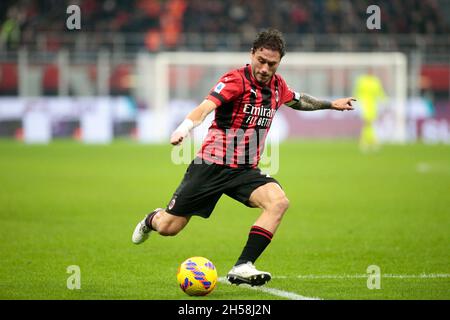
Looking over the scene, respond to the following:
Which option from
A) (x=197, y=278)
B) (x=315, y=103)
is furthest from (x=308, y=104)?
(x=197, y=278)

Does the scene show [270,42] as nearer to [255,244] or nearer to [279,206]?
[279,206]

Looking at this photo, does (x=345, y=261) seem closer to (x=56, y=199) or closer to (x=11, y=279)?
(x=11, y=279)

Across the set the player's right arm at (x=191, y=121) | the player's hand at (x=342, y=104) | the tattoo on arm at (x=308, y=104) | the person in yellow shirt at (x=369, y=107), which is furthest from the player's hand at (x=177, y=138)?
the person in yellow shirt at (x=369, y=107)

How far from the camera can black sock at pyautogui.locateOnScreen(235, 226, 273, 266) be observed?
274 inches

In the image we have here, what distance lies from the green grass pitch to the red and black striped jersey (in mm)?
1081

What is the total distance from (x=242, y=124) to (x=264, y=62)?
57 cm

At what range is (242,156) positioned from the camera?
7.32 m

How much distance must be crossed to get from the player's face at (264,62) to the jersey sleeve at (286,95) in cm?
48

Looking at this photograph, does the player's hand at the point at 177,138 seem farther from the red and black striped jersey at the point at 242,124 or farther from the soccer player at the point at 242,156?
the red and black striped jersey at the point at 242,124

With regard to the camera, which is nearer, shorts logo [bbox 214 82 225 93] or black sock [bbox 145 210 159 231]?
shorts logo [bbox 214 82 225 93]

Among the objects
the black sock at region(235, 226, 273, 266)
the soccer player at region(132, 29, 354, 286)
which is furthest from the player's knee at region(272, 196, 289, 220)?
the black sock at region(235, 226, 273, 266)

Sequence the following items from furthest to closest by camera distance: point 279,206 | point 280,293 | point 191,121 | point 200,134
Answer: point 200,134, point 279,206, point 280,293, point 191,121

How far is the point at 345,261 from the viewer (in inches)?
334

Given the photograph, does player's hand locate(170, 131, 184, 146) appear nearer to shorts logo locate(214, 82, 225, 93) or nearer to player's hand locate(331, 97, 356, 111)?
shorts logo locate(214, 82, 225, 93)
